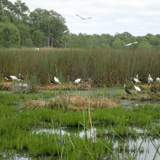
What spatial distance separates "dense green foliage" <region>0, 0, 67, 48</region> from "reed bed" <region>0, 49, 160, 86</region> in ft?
82.1

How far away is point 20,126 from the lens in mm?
9305

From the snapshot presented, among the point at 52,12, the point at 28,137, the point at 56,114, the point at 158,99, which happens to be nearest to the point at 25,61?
the point at 158,99

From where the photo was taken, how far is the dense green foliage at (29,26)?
→ 46.5 m

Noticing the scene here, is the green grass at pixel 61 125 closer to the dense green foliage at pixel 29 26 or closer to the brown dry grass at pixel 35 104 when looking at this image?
the brown dry grass at pixel 35 104

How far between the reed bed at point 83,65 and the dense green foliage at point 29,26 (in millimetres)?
25034

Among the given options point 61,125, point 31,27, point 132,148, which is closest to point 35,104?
point 61,125

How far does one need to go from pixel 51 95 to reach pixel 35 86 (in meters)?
2.13

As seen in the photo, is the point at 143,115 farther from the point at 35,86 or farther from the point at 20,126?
the point at 35,86

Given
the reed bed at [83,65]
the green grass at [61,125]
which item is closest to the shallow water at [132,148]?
the green grass at [61,125]

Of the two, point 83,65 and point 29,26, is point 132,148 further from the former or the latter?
point 29,26

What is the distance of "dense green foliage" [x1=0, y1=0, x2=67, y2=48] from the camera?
1829 inches

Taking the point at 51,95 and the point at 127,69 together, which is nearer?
the point at 51,95

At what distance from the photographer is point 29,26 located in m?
60.1

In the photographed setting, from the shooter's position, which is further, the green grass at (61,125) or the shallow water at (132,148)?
the green grass at (61,125)
